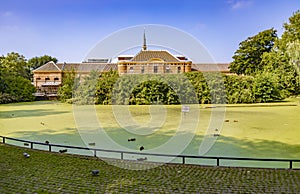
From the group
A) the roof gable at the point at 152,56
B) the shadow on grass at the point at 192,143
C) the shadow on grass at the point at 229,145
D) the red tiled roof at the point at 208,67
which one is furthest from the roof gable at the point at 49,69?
the shadow on grass at the point at 229,145

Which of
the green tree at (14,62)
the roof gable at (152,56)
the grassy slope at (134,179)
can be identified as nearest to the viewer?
the grassy slope at (134,179)

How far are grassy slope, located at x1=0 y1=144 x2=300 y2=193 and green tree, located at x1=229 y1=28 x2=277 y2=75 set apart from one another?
31.6 meters

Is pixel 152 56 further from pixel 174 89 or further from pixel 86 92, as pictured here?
pixel 86 92

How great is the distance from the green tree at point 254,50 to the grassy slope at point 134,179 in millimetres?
31609

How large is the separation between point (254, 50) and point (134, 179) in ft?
110

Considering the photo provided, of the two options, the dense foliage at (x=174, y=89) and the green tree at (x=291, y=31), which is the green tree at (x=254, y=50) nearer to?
the green tree at (x=291, y=31)

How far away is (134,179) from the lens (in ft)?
13.7

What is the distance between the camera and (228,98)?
21.5m

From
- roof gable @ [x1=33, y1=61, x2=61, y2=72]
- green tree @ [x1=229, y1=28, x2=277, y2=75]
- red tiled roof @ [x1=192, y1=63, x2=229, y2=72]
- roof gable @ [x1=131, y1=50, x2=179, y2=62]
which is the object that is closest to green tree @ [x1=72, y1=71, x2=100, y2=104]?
roof gable @ [x1=131, y1=50, x2=179, y2=62]

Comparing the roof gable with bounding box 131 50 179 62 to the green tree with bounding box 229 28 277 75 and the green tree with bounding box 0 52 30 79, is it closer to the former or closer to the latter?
the green tree with bounding box 229 28 277 75

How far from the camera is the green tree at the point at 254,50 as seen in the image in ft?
113

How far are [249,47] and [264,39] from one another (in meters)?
1.92

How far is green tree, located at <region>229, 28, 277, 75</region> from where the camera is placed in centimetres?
3431

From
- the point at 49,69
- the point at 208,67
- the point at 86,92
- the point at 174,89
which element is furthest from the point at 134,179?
the point at 49,69
